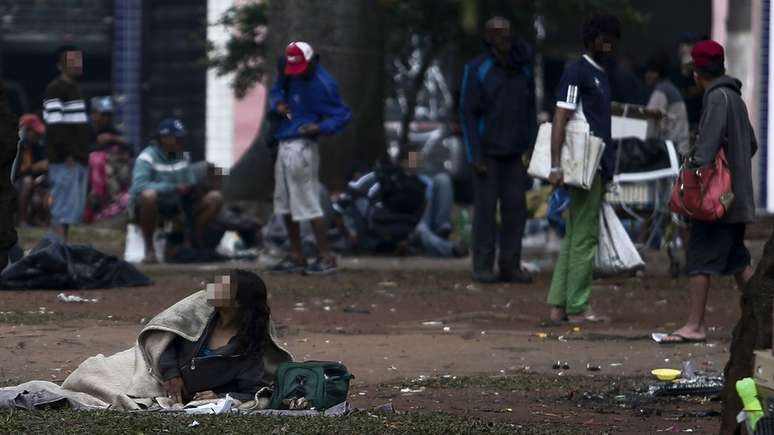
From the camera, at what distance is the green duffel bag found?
6578mm

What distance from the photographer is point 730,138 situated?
9.11 metres

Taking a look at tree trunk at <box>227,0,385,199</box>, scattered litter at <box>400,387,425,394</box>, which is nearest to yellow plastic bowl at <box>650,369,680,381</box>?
scattered litter at <box>400,387,425,394</box>

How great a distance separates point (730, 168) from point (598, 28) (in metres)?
1.32

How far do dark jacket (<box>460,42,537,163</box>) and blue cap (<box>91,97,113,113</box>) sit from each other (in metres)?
8.30

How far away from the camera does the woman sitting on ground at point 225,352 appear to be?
22.5 ft

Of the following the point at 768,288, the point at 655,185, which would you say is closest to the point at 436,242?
the point at 655,185

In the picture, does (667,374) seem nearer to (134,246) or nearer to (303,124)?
(303,124)

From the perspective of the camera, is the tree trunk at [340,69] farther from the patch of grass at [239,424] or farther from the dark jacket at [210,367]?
the patch of grass at [239,424]

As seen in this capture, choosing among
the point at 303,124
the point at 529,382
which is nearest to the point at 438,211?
the point at 303,124

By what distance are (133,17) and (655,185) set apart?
12140 millimetres

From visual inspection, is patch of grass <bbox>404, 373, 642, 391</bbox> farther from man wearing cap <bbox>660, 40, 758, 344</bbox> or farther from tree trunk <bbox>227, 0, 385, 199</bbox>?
tree trunk <bbox>227, 0, 385, 199</bbox>

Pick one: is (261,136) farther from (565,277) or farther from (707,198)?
(707,198)

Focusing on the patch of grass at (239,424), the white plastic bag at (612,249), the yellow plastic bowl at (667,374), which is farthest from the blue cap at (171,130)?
the patch of grass at (239,424)

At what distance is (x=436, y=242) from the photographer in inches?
593
